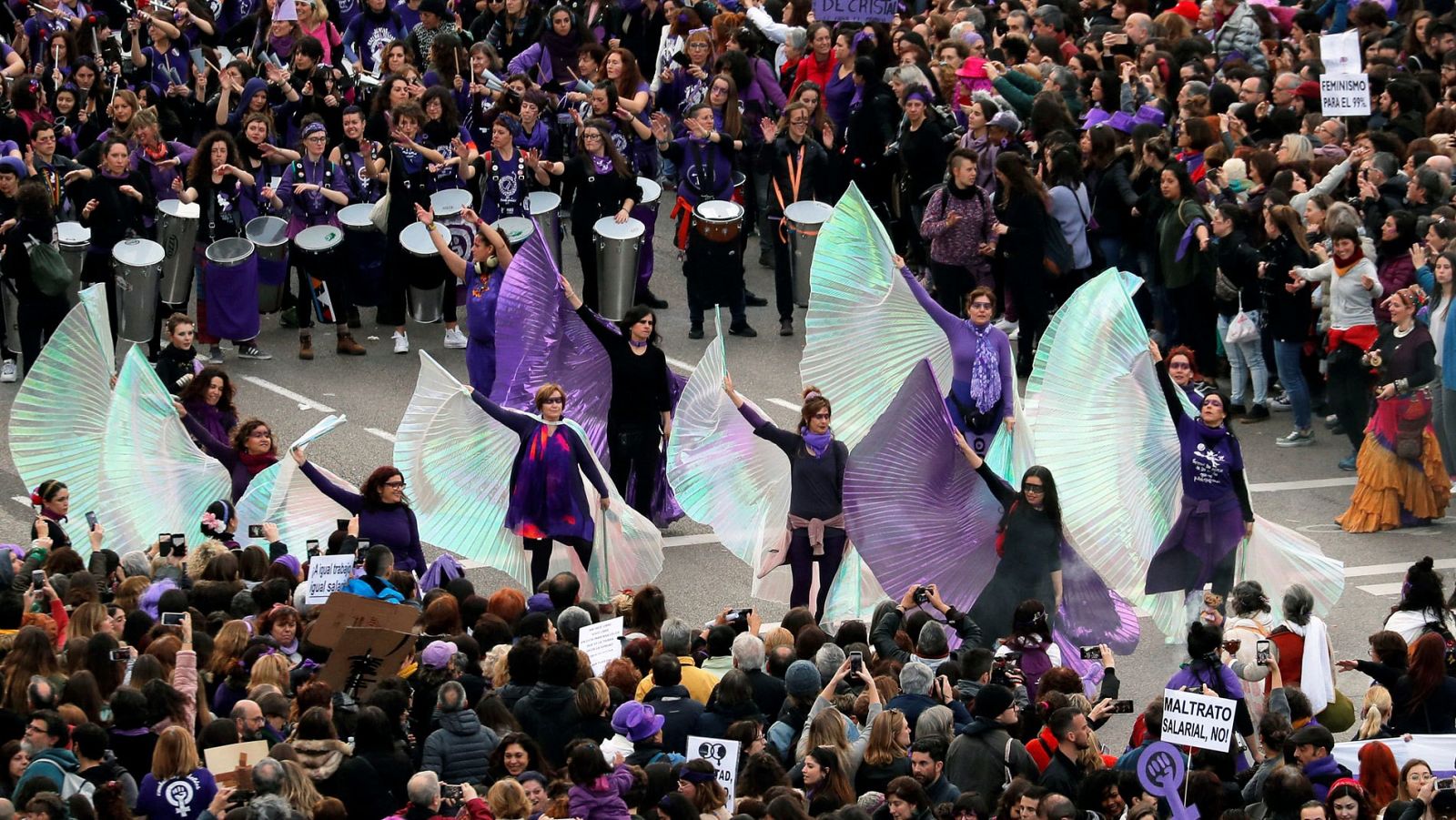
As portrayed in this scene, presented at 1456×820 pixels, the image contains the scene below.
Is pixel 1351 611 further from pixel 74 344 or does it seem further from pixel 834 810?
pixel 74 344

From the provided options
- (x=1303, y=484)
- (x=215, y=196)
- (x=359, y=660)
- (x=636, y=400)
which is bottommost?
(x=1303, y=484)

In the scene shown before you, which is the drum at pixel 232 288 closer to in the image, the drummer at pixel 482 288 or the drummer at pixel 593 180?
the drummer at pixel 593 180

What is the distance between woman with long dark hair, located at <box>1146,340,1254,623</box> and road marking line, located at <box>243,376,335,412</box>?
6631mm

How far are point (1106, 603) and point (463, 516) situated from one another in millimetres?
3744

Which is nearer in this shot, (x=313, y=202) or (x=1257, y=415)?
(x=1257, y=415)

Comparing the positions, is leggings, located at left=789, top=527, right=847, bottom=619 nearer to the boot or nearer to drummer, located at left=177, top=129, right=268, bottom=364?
the boot

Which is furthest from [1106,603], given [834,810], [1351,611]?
[834,810]

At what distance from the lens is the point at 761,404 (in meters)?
18.7

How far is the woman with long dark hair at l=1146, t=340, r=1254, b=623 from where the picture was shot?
14203 millimetres

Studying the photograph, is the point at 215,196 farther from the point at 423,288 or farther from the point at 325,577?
the point at 325,577

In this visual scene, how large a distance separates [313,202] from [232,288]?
2.90 feet

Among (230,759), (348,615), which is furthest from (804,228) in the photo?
(230,759)

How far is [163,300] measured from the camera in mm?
19047

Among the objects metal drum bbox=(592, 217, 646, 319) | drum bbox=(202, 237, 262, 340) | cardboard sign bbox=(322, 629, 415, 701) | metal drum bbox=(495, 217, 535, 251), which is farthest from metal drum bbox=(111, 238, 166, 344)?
cardboard sign bbox=(322, 629, 415, 701)
